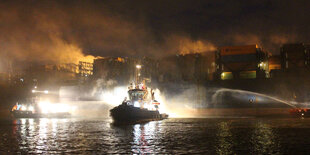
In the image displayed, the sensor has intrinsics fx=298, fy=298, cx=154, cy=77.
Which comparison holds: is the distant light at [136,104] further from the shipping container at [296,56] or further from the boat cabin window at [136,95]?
the shipping container at [296,56]

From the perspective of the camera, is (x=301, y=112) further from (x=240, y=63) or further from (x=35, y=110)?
(x=35, y=110)

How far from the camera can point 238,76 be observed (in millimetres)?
76438

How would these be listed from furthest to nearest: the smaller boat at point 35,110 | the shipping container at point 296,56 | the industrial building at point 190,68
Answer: the industrial building at point 190,68 < the shipping container at point 296,56 < the smaller boat at point 35,110

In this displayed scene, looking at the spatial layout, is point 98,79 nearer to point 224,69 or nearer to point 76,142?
point 224,69

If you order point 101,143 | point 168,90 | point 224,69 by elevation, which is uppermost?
point 224,69

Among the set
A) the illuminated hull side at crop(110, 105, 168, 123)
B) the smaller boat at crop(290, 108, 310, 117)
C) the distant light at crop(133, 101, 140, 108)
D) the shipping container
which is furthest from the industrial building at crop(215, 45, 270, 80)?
the illuminated hull side at crop(110, 105, 168, 123)

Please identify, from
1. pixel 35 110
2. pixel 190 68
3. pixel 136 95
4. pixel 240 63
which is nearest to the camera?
pixel 136 95

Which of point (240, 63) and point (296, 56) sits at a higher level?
point (296, 56)

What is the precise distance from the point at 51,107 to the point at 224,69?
44.9 metres

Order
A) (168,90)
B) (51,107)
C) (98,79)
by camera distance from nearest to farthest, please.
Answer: (51,107) < (168,90) < (98,79)

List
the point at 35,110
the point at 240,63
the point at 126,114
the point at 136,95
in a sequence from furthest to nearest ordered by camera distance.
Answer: the point at 240,63 < the point at 35,110 < the point at 136,95 < the point at 126,114

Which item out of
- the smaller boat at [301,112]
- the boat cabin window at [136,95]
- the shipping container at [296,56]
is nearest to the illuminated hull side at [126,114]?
the boat cabin window at [136,95]

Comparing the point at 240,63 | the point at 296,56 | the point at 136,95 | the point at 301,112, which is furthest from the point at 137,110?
the point at 296,56

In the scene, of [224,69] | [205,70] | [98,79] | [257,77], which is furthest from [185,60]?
[98,79]
